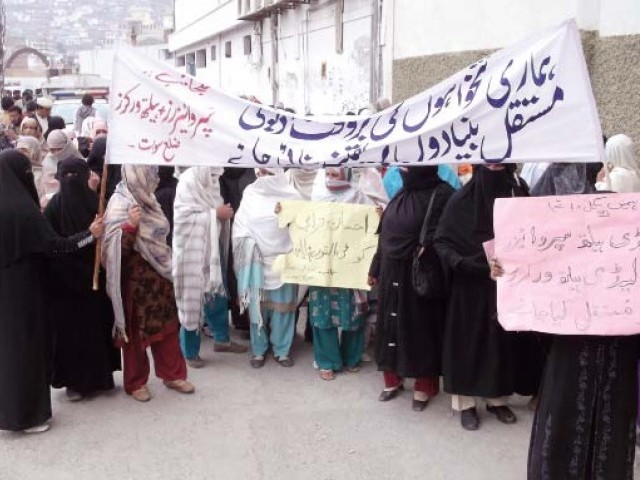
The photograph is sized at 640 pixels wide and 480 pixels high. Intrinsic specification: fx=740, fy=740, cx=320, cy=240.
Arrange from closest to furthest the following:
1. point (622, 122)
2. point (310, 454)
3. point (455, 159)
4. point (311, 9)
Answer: point (455, 159)
point (310, 454)
point (622, 122)
point (311, 9)

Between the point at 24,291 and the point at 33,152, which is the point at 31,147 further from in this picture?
the point at 24,291

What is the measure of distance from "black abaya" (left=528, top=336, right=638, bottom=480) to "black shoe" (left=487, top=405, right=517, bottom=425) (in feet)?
4.04

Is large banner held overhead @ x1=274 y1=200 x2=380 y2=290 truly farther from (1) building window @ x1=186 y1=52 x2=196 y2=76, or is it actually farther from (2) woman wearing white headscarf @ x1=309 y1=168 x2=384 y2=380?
(1) building window @ x1=186 y1=52 x2=196 y2=76

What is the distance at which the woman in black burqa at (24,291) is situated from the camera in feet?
13.4

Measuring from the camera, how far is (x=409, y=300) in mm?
4570

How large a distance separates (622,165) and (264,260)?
2530 millimetres

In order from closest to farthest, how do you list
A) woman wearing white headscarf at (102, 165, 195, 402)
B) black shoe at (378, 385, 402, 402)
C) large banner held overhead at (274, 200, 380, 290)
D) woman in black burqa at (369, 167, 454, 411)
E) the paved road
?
the paved road
woman in black burqa at (369, 167, 454, 411)
woman wearing white headscarf at (102, 165, 195, 402)
black shoe at (378, 385, 402, 402)
large banner held overhead at (274, 200, 380, 290)

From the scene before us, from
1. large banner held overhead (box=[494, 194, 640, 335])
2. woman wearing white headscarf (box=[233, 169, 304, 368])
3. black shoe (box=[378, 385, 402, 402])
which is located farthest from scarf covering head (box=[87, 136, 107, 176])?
large banner held overhead (box=[494, 194, 640, 335])

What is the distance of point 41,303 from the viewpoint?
431cm

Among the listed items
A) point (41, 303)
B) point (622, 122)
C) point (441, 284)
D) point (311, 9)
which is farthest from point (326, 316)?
point (311, 9)

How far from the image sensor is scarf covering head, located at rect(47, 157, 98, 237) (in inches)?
178

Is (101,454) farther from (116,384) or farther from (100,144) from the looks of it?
(100,144)

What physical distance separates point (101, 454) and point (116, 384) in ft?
3.58

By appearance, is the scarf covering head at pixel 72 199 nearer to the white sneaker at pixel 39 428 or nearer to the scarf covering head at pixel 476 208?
the white sneaker at pixel 39 428
